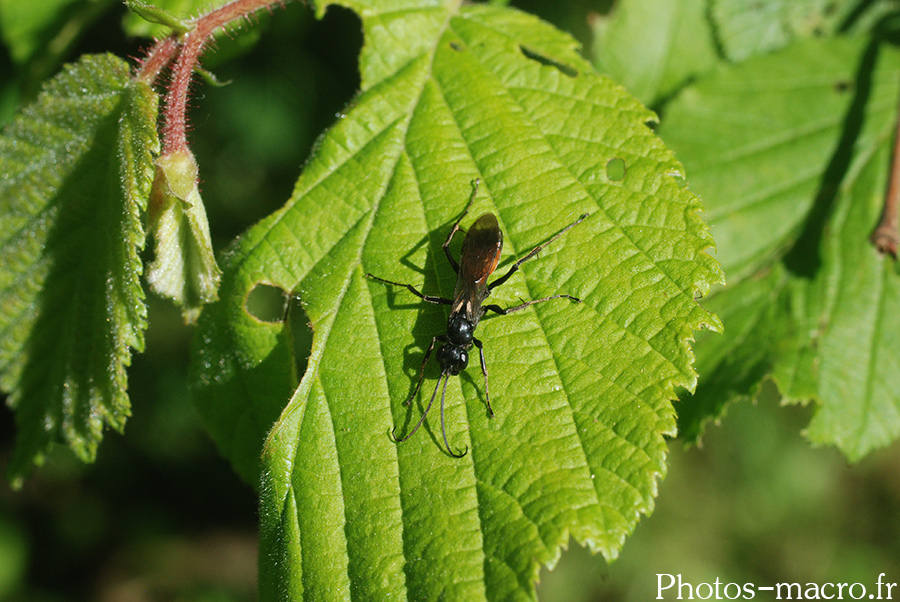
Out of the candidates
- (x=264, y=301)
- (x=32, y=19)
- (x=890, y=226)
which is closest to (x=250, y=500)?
(x=264, y=301)

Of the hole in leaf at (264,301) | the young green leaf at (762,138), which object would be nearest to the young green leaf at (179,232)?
the young green leaf at (762,138)

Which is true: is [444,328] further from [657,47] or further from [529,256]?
[657,47]

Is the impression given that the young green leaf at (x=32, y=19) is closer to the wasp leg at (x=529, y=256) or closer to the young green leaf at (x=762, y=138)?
the wasp leg at (x=529, y=256)

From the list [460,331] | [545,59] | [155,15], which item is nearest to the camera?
[155,15]

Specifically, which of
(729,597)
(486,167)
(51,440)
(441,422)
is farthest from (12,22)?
(729,597)

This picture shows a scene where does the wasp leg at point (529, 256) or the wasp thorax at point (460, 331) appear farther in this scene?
the wasp thorax at point (460, 331)

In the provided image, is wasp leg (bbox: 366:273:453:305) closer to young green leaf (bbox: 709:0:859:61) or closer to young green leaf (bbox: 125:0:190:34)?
young green leaf (bbox: 125:0:190:34)

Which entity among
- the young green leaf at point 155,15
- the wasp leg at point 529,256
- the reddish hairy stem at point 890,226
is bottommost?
the wasp leg at point 529,256

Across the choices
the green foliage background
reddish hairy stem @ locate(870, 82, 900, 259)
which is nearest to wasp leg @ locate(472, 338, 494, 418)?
reddish hairy stem @ locate(870, 82, 900, 259)
